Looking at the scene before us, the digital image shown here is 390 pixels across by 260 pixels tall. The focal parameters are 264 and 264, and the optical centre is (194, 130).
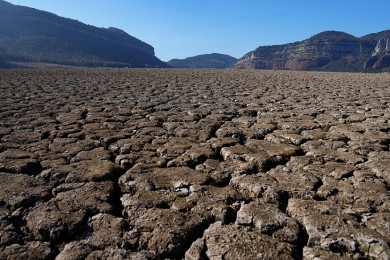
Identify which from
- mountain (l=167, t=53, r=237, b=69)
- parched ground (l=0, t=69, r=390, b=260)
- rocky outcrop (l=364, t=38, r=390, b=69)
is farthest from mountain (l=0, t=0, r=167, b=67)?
rocky outcrop (l=364, t=38, r=390, b=69)

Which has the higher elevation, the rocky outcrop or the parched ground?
the rocky outcrop

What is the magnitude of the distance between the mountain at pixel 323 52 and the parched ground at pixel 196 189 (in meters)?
92.0

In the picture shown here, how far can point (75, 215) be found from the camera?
147 cm

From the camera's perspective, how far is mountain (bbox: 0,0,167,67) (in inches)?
2518

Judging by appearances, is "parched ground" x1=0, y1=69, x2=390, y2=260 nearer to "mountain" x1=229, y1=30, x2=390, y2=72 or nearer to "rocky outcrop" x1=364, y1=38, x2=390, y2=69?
"mountain" x1=229, y1=30, x2=390, y2=72

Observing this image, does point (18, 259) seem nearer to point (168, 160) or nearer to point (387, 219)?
point (168, 160)

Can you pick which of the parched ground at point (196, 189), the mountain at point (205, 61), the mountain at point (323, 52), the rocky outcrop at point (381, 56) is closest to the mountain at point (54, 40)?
the mountain at point (205, 61)

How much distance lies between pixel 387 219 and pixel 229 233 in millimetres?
815

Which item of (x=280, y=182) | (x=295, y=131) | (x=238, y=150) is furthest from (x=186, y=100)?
(x=280, y=182)

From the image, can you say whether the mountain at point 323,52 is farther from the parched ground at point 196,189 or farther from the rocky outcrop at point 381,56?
the parched ground at point 196,189

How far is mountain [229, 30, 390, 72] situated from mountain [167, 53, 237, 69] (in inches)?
1257

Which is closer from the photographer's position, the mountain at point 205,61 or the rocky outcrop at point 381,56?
the rocky outcrop at point 381,56

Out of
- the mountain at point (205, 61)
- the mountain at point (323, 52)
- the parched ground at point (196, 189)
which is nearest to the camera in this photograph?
the parched ground at point (196, 189)

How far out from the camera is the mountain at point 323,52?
87.2 m
